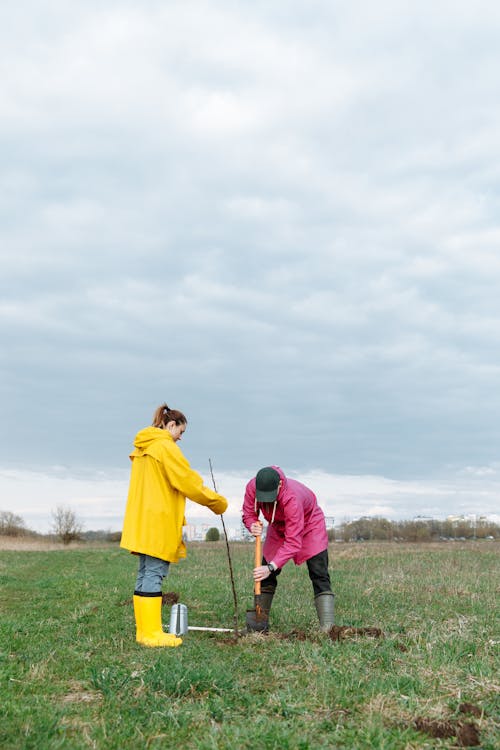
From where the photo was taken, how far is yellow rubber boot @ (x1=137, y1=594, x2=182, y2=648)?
288 inches

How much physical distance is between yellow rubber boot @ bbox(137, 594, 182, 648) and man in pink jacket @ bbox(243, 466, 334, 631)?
108 cm

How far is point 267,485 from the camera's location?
7.50 meters

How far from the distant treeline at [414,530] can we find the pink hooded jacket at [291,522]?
59865mm

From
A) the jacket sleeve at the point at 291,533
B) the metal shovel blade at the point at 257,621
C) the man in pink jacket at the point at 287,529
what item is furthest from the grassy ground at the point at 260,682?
the jacket sleeve at the point at 291,533

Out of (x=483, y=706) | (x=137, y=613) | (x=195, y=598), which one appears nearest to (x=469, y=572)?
(x=195, y=598)

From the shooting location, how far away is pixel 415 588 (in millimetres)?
12438

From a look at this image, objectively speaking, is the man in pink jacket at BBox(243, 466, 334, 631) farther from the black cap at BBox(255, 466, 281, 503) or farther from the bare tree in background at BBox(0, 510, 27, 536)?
the bare tree in background at BBox(0, 510, 27, 536)

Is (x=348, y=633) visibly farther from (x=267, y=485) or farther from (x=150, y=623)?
(x=150, y=623)

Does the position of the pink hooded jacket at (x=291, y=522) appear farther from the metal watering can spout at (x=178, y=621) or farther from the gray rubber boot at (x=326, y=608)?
the metal watering can spout at (x=178, y=621)

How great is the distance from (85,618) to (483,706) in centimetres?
640

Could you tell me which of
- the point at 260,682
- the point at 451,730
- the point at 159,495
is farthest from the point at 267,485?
the point at 451,730

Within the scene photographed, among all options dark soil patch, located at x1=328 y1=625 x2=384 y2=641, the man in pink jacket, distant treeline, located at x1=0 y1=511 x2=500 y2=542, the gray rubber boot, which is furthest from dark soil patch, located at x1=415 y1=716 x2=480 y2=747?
distant treeline, located at x1=0 y1=511 x2=500 y2=542

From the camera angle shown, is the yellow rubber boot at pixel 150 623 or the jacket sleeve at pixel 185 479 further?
the jacket sleeve at pixel 185 479

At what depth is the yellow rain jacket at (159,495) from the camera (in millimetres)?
7492
